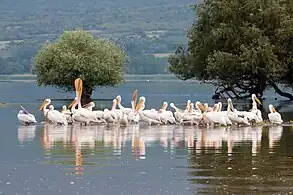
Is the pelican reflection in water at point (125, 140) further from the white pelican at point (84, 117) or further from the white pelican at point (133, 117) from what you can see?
the white pelican at point (133, 117)

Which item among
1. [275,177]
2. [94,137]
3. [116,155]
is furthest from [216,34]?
[275,177]

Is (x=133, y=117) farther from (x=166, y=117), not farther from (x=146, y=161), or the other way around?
(x=146, y=161)

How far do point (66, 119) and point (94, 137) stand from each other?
809 cm

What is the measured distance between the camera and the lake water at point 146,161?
21.7 metres

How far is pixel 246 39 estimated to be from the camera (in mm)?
58750

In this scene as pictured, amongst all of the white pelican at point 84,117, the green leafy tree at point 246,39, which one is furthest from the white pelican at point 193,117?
the green leafy tree at point 246,39

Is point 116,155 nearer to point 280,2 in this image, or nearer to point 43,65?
point 280,2

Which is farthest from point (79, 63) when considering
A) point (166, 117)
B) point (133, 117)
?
point (166, 117)

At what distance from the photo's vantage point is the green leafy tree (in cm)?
5784

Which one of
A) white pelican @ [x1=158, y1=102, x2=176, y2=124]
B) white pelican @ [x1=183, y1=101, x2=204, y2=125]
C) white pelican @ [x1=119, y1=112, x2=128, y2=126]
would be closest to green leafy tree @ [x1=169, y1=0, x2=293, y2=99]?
white pelican @ [x1=158, y1=102, x2=176, y2=124]

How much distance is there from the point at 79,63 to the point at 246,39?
17634 mm

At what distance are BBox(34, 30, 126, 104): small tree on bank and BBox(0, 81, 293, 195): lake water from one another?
34.3 m

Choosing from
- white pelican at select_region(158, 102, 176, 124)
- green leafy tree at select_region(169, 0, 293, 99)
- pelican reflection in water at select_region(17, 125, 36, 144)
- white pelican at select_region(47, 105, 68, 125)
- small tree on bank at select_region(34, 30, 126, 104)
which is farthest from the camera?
small tree on bank at select_region(34, 30, 126, 104)

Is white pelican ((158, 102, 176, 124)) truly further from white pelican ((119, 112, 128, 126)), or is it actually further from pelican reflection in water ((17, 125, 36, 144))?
pelican reflection in water ((17, 125, 36, 144))
